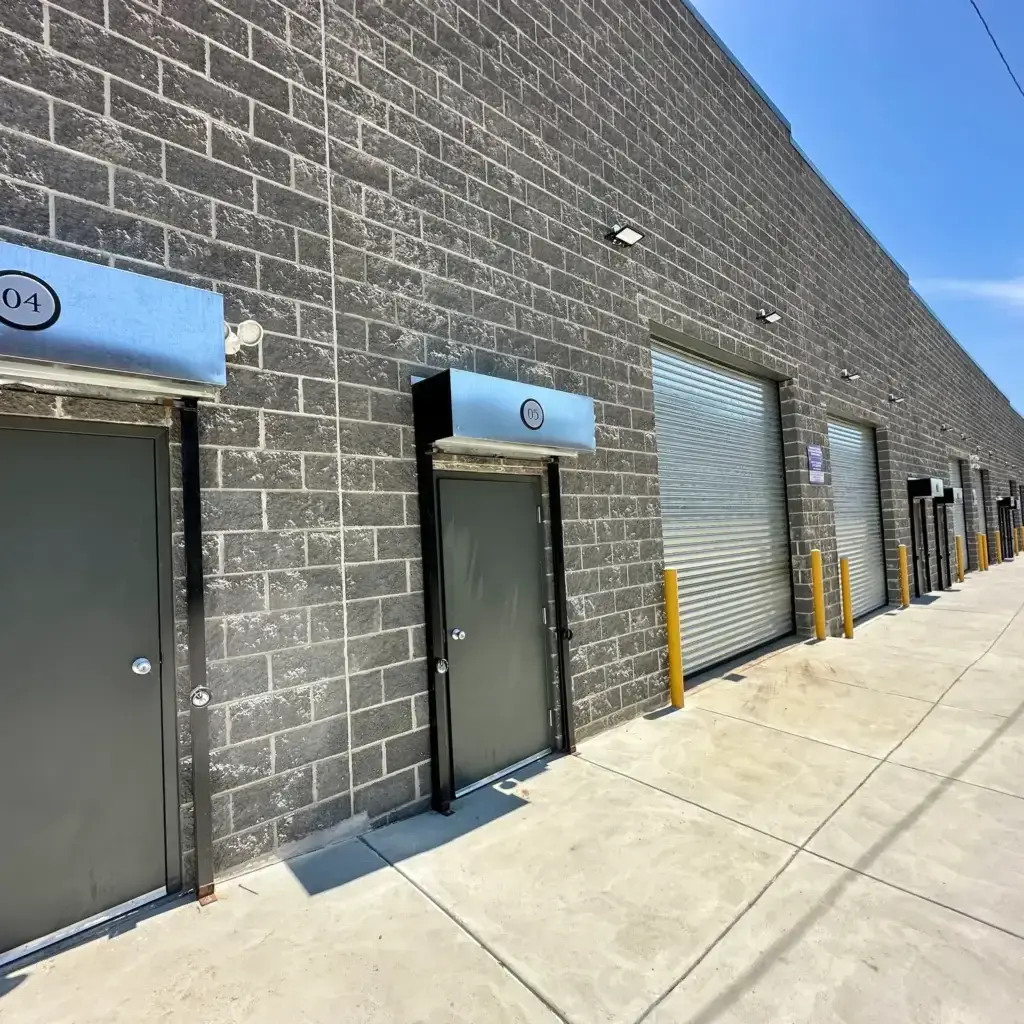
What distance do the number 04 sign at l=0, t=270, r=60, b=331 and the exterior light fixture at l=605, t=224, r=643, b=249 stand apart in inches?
170

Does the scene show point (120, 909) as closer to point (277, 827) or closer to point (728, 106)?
point (277, 827)

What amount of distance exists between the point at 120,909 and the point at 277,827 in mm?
650

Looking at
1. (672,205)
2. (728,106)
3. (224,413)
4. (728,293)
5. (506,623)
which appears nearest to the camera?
(224,413)

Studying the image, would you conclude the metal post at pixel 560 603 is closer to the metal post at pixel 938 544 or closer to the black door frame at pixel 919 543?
the black door frame at pixel 919 543

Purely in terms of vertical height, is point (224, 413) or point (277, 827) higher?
point (224, 413)

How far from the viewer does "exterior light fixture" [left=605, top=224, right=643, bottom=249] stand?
5.06m

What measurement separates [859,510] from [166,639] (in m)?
11.1

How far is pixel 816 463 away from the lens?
27.3ft

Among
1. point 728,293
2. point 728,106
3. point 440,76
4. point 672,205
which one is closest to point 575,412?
point 440,76

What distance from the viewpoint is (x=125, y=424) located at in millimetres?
2512

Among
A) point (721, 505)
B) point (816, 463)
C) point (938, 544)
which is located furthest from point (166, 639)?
point (938, 544)

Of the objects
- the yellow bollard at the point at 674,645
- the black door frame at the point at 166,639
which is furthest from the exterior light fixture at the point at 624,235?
the black door frame at the point at 166,639

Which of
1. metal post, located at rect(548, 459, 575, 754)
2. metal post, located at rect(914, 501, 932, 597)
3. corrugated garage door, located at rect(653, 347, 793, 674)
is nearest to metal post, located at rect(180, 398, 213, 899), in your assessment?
metal post, located at rect(548, 459, 575, 754)

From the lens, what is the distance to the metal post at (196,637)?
2.56 meters
